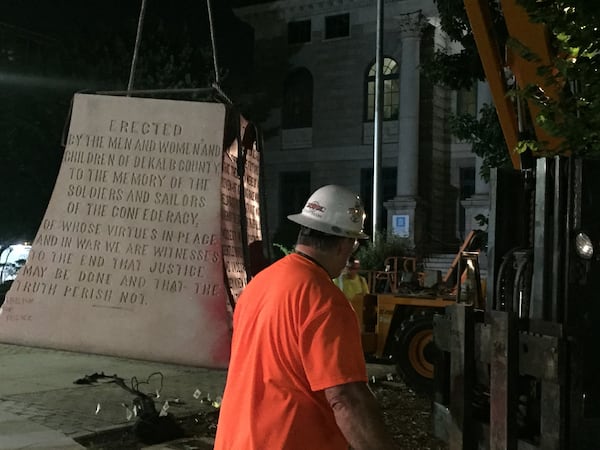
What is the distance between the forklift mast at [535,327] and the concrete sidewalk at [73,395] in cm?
198

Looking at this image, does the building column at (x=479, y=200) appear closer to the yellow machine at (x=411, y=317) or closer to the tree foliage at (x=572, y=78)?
the yellow machine at (x=411, y=317)

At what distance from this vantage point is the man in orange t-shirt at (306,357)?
240 cm

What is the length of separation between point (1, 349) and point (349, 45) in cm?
2206

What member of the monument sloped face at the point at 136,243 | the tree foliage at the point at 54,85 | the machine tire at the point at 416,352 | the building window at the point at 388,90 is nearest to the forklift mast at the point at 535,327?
the monument sloped face at the point at 136,243

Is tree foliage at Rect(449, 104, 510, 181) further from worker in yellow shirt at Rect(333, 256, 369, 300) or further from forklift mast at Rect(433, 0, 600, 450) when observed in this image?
forklift mast at Rect(433, 0, 600, 450)

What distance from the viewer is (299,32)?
31.9 meters

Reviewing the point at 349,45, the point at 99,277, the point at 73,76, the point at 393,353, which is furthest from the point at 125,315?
the point at 349,45

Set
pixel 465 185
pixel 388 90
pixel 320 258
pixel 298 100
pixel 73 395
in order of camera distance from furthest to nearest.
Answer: pixel 298 100 → pixel 388 90 → pixel 465 185 → pixel 73 395 → pixel 320 258

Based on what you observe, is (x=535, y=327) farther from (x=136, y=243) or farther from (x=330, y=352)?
(x=136, y=243)

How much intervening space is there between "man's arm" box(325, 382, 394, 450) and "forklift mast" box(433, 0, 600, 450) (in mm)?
1096

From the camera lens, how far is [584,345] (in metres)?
3.40

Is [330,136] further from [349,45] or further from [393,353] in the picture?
[393,353]

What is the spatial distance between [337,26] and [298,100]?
3.64m

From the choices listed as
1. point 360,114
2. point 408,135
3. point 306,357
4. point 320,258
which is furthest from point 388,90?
point 306,357
